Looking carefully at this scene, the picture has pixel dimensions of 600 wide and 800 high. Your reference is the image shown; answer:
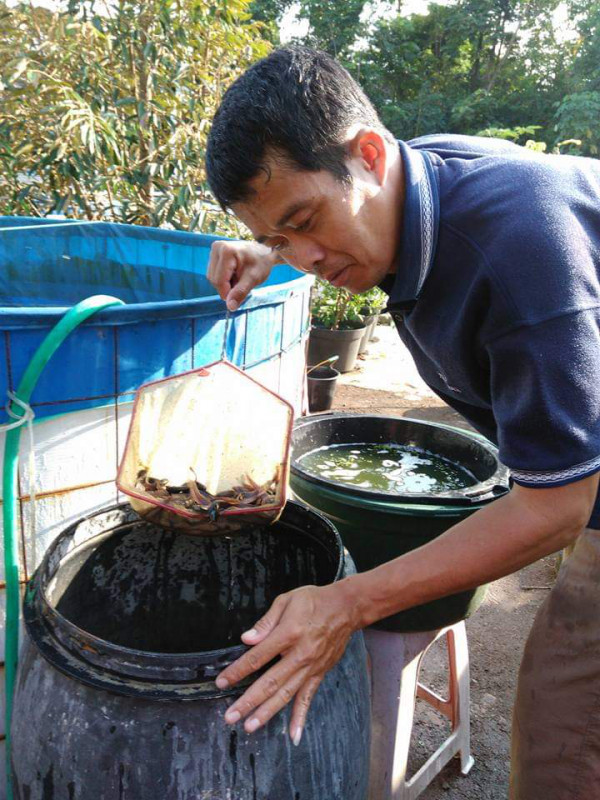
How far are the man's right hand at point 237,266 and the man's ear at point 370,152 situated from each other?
1.70 feet

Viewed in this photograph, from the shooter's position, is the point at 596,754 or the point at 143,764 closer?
the point at 143,764

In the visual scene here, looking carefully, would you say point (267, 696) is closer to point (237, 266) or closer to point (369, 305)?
point (237, 266)

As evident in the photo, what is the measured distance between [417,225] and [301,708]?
92 cm

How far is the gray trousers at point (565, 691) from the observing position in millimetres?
1597

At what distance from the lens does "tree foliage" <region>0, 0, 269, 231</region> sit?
398 cm

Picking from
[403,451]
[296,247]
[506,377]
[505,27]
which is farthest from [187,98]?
[505,27]

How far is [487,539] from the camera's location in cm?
113

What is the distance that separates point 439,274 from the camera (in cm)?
123

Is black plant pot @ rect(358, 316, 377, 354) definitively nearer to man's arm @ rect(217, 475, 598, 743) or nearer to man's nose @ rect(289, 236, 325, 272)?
man's nose @ rect(289, 236, 325, 272)

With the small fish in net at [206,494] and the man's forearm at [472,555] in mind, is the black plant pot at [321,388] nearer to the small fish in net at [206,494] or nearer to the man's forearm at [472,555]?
the small fish in net at [206,494]

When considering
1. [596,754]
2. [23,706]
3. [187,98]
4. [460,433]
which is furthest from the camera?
[187,98]

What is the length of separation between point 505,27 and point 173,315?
72.1ft

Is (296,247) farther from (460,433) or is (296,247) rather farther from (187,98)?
(187,98)

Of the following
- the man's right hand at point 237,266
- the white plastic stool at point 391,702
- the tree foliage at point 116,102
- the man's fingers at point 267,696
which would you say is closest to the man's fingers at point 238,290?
the man's right hand at point 237,266
